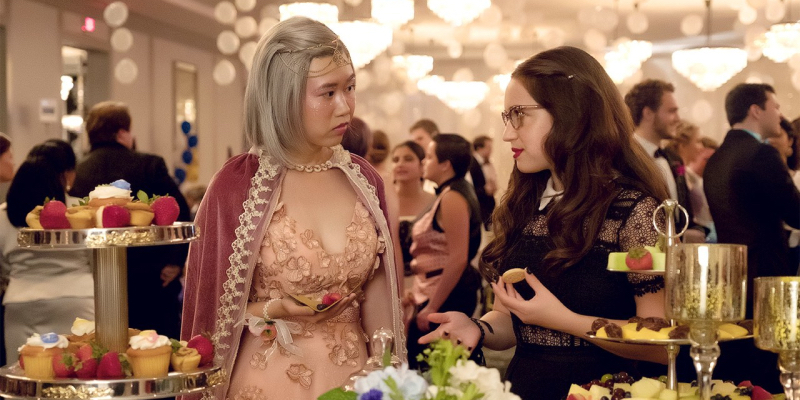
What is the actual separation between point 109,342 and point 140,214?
280 millimetres

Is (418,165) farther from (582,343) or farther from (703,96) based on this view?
(703,96)

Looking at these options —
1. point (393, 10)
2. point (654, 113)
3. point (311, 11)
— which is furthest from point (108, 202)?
point (393, 10)

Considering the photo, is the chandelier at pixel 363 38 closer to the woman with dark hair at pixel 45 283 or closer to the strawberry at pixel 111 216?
the woman with dark hair at pixel 45 283

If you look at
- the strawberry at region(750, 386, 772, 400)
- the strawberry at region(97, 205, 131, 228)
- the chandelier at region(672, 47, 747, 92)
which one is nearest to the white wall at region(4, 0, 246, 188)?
the chandelier at region(672, 47, 747, 92)

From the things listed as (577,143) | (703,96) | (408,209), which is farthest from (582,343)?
(703,96)

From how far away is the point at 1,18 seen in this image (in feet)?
27.6

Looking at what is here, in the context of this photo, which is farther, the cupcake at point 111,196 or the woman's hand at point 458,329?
the woman's hand at point 458,329

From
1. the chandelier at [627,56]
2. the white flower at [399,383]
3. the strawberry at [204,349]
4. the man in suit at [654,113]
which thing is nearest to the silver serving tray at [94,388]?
the strawberry at [204,349]

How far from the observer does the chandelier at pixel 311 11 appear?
26.4 ft

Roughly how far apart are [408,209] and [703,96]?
1224 centimetres

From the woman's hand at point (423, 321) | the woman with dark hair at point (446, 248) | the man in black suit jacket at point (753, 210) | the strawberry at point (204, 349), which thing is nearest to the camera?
the strawberry at point (204, 349)

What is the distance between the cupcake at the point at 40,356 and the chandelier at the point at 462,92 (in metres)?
12.7

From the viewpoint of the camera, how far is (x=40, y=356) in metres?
1.95

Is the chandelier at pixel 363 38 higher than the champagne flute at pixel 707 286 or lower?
higher
